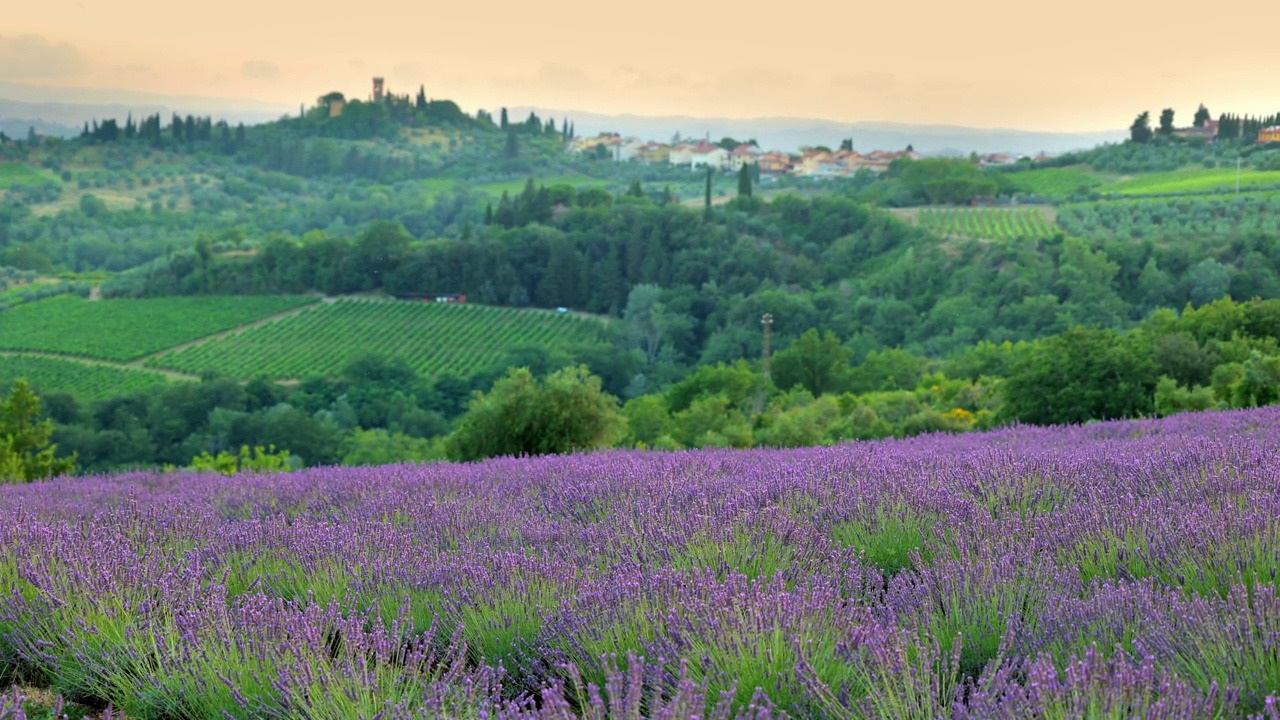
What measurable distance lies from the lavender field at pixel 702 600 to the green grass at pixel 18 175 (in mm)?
164379

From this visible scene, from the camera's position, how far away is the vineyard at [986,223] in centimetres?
7988

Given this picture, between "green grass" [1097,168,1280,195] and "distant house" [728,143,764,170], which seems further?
"distant house" [728,143,764,170]

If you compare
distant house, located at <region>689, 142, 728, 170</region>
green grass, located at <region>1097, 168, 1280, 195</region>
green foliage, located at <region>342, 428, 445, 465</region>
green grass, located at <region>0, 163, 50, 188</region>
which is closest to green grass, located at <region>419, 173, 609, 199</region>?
distant house, located at <region>689, 142, 728, 170</region>

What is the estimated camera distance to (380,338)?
3255 inches

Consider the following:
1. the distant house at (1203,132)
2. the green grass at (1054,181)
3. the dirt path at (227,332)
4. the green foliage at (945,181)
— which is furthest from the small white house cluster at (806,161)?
the dirt path at (227,332)

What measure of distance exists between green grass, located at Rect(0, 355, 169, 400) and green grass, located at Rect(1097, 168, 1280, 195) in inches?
2772

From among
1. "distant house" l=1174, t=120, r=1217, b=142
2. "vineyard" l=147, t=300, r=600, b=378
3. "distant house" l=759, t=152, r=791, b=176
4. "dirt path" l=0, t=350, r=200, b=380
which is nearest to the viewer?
"dirt path" l=0, t=350, r=200, b=380

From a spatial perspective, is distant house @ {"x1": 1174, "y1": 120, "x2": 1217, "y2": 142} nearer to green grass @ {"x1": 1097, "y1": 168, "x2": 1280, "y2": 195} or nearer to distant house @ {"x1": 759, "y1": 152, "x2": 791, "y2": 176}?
green grass @ {"x1": 1097, "y1": 168, "x2": 1280, "y2": 195}

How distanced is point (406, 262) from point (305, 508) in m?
94.0

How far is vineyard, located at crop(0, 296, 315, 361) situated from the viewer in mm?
75438

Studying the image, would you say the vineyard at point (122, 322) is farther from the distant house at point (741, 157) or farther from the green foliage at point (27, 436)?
the distant house at point (741, 157)

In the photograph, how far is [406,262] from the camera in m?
96.3

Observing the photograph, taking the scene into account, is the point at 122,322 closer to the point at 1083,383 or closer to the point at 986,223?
the point at 986,223

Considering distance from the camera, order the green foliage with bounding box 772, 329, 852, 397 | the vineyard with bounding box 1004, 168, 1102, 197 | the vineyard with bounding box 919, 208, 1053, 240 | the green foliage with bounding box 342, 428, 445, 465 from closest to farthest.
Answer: the green foliage with bounding box 342, 428, 445, 465, the green foliage with bounding box 772, 329, 852, 397, the vineyard with bounding box 919, 208, 1053, 240, the vineyard with bounding box 1004, 168, 1102, 197
